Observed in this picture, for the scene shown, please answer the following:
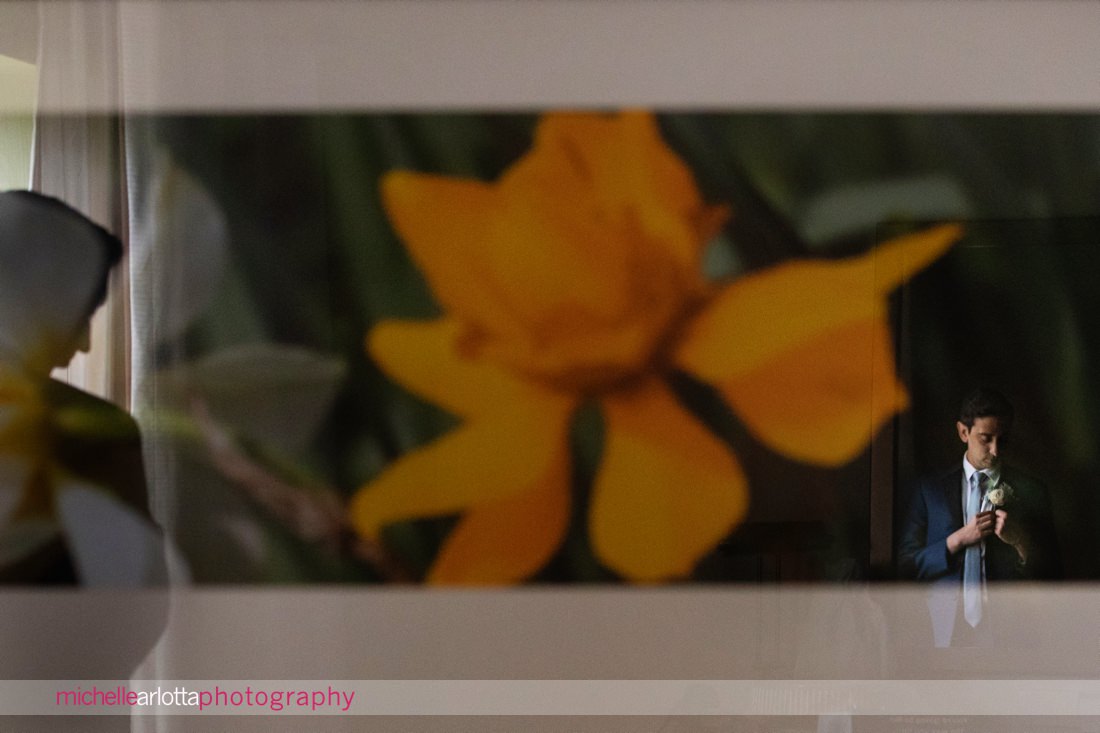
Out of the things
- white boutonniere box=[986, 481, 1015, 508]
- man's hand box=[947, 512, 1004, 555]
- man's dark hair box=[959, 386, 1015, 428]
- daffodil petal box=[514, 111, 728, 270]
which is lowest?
man's hand box=[947, 512, 1004, 555]

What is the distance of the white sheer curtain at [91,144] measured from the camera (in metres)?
1.06

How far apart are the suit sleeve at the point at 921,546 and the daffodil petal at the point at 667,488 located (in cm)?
20

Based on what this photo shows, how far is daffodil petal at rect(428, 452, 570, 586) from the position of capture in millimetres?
1049

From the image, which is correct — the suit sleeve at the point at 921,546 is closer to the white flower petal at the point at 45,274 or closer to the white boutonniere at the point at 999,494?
the white boutonniere at the point at 999,494

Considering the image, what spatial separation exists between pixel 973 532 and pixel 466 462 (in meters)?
0.63

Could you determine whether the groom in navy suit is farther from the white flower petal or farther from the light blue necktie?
the white flower petal

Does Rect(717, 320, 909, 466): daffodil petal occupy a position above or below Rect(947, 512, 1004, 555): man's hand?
above

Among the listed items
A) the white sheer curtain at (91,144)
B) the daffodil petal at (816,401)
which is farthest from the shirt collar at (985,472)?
the white sheer curtain at (91,144)

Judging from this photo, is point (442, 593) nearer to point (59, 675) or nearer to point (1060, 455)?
point (59, 675)

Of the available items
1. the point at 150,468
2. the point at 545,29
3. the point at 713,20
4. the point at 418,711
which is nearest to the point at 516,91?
the point at 545,29

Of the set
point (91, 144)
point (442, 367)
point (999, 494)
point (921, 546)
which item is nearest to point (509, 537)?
point (442, 367)

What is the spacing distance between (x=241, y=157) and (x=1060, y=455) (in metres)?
1.08

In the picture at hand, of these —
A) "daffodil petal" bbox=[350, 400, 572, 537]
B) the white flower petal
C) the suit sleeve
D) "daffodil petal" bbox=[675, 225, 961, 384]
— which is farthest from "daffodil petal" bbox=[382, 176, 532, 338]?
the suit sleeve

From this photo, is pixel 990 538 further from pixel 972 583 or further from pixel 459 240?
pixel 459 240
